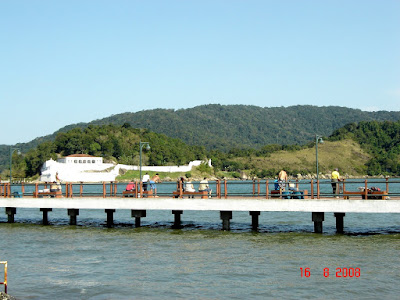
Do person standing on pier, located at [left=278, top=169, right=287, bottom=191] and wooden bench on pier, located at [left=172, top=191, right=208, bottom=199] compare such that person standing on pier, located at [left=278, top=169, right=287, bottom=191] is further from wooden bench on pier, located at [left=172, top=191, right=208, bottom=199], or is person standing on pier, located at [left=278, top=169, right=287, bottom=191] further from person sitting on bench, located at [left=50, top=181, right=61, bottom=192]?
person sitting on bench, located at [left=50, top=181, right=61, bottom=192]

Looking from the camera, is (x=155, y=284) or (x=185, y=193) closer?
(x=155, y=284)

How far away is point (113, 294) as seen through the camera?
1725 cm

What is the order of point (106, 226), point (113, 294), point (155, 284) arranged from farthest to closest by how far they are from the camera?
1. point (106, 226)
2. point (155, 284)
3. point (113, 294)

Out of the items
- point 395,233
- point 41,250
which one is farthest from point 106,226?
point 395,233

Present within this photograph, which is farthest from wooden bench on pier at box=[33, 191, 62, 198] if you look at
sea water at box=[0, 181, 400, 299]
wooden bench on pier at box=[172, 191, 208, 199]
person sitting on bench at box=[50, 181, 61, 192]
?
wooden bench on pier at box=[172, 191, 208, 199]

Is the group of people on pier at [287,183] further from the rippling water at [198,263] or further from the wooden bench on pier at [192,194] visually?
the wooden bench on pier at [192,194]

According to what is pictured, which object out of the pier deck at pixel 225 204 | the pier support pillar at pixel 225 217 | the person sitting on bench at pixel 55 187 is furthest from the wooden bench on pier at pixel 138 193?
the person sitting on bench at pixel 55 187

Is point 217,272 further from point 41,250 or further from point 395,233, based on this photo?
point 395,233

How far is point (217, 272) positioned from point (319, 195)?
33.6 ft

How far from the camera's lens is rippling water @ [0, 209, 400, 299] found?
1755 cm

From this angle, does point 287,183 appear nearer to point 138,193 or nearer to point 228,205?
point 228,205

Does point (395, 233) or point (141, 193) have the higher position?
point (141, 193)
